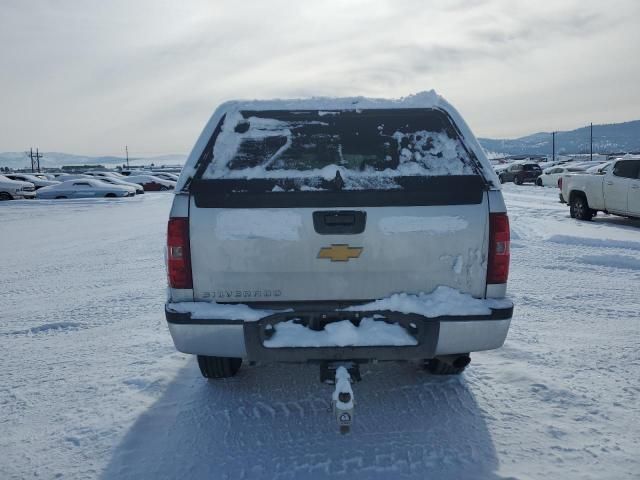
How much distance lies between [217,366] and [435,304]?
5.65ft

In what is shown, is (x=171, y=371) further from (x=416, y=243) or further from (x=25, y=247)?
(x=25, y=247)

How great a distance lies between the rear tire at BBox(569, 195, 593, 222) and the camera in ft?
46.0

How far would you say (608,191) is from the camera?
1328 cm

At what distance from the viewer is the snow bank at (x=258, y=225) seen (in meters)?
2.92

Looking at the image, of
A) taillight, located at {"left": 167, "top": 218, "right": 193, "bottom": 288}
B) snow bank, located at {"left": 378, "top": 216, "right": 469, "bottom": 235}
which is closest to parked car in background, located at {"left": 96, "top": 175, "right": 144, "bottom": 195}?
taillight, located at {"left": 167, "top": 218, "right": 193, "bottom": 288}

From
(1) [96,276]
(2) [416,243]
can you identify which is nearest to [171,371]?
(2) [416,243]

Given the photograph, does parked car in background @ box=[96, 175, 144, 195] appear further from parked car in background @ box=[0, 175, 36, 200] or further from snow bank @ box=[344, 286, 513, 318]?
snow bank @ box=[344, 286, 513, 318]

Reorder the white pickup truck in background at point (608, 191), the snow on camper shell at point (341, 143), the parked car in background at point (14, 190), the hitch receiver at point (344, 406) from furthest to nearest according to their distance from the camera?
the parked car in background at point (14, 190) → the white pickup truck in background at point (608, 191) → the snow on camper shell at point (341, 143) → the hitch receiver at point (344, 406)

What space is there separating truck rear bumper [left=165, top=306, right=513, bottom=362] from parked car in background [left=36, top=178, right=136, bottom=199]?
29.4 m

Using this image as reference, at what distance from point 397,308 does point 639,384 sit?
7.01 feet

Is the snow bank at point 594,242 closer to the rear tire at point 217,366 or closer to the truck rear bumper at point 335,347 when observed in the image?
the truck rear bumper at point 335,347

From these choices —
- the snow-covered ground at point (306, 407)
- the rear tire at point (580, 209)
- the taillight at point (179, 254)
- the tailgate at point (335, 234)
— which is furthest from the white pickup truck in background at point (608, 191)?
the taillight at point (179, 254)

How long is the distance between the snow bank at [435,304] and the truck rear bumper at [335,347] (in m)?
0.03

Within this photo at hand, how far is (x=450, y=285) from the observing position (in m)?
3.00
